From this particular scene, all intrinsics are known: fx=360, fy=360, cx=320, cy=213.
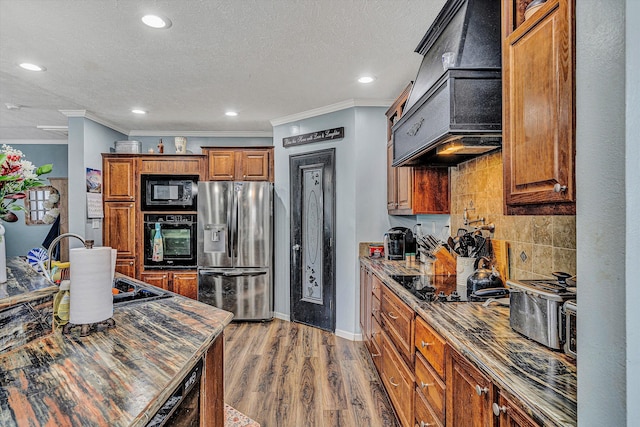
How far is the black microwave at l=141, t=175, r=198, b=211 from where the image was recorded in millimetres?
4898

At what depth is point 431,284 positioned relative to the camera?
2318mm

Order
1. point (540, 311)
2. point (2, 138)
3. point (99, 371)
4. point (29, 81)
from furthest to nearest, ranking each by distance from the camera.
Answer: point (2, 138) → point (29, 81) → point (540, 311) → point (99, 371)

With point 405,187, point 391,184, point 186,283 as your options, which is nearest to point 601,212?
point 405,187

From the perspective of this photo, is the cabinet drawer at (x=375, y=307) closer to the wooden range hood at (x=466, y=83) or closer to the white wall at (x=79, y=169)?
the wooden range hood at (x=466, y=83)

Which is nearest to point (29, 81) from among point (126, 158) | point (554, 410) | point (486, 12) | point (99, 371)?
point (126, 158)

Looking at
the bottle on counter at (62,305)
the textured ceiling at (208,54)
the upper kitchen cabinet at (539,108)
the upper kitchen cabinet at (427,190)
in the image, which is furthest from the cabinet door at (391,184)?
the bottle on counter at (62,305)

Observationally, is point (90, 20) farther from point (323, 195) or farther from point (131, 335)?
point (323, 195)

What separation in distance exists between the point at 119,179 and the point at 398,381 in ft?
14.6

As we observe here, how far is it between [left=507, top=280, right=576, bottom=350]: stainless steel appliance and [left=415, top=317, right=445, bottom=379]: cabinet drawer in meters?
0.31

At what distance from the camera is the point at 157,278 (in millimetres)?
4855

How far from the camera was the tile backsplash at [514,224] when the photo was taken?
1.59 metres

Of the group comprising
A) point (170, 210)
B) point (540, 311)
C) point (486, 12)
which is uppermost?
point (486, 12)

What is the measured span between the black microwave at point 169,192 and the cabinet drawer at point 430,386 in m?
3.90

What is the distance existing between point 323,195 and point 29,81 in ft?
10.2
